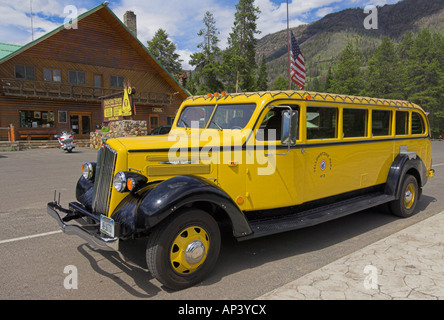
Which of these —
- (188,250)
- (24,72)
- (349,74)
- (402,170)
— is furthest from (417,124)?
(349,74)

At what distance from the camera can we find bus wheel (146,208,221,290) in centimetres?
307

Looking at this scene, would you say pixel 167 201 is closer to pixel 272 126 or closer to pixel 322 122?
pixel 272 126

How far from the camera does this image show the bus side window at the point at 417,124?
6281mm

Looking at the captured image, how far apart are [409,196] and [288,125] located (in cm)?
353

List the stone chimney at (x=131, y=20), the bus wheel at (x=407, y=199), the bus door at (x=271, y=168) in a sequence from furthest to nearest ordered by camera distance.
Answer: the stone chimney at (x=131, y=20) → the bus wheel at (x=407, y=199) → the bus door at (x=271, y=168)

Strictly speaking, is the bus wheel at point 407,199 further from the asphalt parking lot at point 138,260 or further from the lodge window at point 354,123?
the lodge window at point 354,123

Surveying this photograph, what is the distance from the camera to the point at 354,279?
129 inches

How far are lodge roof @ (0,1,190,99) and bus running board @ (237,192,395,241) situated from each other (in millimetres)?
24260

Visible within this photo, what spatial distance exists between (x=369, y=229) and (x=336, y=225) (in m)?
0.50

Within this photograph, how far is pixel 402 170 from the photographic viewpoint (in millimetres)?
5637

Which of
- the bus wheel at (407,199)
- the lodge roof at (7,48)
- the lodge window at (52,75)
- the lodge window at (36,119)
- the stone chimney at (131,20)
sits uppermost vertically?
the stone chimney at (131,20)

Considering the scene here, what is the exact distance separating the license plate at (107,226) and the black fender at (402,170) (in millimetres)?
4633

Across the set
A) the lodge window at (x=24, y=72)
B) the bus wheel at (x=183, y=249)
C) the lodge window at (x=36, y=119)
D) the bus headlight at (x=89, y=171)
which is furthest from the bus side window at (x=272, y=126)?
the lodge window at (x=24, y=72)

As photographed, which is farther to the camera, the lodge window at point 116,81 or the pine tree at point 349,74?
the pine tree at point 349,74
